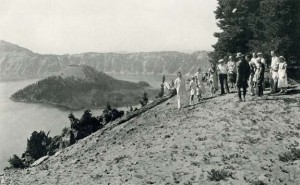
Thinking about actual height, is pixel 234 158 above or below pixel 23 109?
above

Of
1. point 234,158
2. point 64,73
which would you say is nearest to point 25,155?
point 234,158

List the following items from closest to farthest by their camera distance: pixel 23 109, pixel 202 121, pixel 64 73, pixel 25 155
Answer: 1. pixel 202 121
2. pixel 25 155
3. pixel 23 109
4. pixel 64 73

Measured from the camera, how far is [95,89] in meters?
155

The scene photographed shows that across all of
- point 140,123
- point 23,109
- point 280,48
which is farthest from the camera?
point 23,109

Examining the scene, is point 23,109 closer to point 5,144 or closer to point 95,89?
point 95,89

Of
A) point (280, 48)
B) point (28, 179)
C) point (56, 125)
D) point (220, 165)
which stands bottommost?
point (56, 125)

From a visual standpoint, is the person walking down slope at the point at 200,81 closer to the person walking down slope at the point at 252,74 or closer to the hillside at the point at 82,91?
the person walking down slope at the point at 252,74

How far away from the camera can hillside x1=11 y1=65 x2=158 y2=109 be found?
137 m

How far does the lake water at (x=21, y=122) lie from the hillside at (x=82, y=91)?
8.05m

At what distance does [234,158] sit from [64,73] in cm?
16696

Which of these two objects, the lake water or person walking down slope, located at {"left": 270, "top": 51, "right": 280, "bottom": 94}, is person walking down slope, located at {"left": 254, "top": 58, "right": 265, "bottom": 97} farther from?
the lake water

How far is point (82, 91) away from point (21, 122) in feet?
186

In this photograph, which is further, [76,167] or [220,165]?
[76,167]

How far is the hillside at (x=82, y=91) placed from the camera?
137 metres
